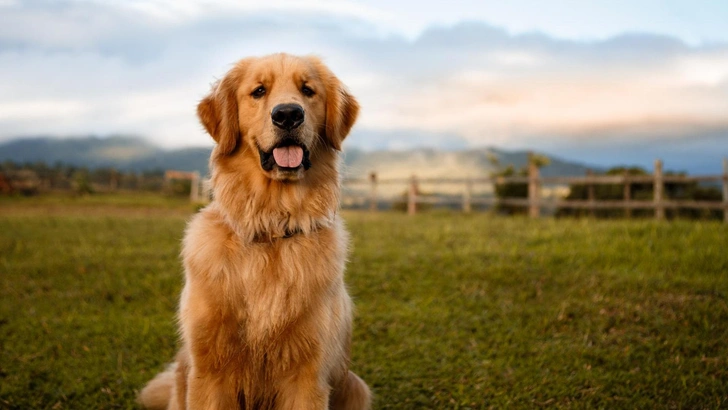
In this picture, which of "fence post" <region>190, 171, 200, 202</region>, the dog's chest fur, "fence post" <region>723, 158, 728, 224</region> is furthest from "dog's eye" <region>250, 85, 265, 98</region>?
"fence post" <region>190, 171, 200, 202</region>

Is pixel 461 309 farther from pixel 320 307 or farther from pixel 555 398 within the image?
pixel 320 307

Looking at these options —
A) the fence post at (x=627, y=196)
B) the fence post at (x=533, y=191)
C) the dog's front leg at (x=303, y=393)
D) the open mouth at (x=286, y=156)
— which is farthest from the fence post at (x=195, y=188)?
the dog's front leg at (x=303, y=393)

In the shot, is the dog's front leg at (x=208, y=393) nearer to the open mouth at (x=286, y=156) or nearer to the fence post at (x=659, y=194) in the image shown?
the open mouth at (x=286, y=156)

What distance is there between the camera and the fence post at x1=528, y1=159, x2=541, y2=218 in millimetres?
19703

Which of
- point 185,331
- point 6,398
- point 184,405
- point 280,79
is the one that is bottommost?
point 6,398

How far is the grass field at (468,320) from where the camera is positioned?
173 inches

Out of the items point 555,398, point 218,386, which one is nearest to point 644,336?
point 555,398

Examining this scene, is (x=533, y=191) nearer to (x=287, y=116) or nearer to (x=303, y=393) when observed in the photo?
(x=287, y=116)

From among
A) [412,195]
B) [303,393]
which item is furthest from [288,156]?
[412,195]

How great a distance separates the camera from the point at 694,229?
1039 cm

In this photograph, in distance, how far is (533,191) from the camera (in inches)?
786

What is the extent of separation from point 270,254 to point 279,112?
765mm

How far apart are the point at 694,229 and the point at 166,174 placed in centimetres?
3627

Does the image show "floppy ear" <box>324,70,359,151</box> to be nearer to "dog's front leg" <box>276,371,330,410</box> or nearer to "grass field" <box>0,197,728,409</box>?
"dog's front leg" <box>276,371,330,410</box>
